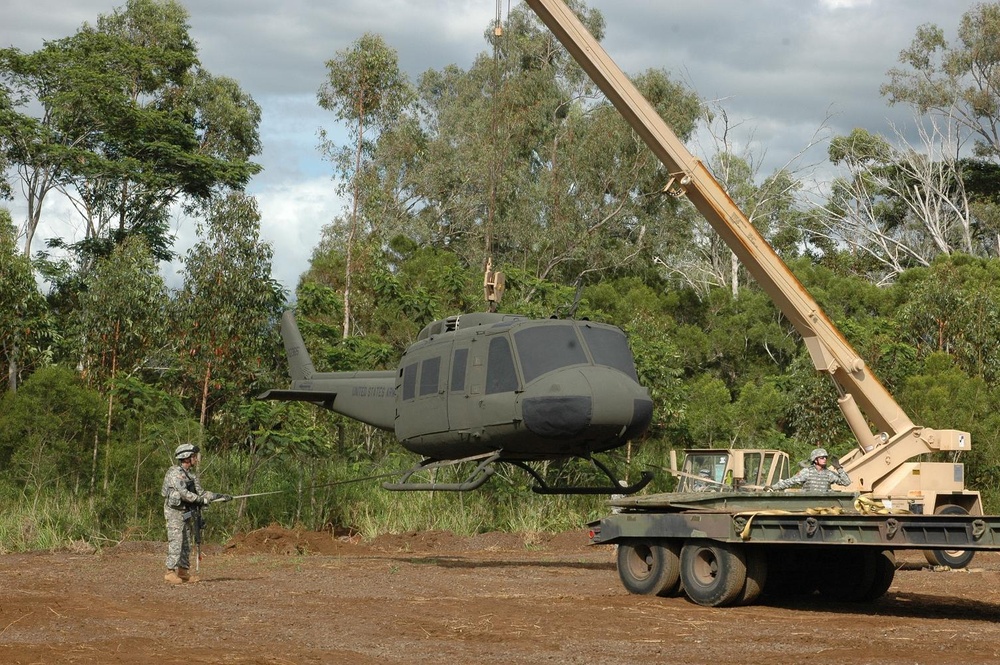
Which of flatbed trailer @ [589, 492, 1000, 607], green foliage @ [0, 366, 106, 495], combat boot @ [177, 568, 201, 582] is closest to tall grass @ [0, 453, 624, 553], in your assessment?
green foliage @ [0, 366, 106, 495]

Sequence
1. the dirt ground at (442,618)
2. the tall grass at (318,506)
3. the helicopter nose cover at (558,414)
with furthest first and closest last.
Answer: the tall grass at (318,506), the helicopter nose cover at (558,414), the dirt ground at (442,618)

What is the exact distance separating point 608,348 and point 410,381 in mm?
2554

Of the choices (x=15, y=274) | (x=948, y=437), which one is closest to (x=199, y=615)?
(x=948, y=437)

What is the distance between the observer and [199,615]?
33.1ft

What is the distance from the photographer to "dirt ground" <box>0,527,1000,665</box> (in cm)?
814

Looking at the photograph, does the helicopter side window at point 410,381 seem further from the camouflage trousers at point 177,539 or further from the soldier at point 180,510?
the camouflage trousers at point 177,539

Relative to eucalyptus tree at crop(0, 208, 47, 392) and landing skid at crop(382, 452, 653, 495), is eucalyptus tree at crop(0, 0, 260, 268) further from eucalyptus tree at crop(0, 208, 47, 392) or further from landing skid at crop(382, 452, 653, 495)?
landing skid at crop(382, 452, 653, 495)

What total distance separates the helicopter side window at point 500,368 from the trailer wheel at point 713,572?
2673mm

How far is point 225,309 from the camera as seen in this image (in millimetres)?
21219

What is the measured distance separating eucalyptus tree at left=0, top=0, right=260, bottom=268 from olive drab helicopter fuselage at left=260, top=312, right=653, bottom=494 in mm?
25225

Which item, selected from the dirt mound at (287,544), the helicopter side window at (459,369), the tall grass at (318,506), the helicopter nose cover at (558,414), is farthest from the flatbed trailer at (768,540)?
the tall grass at (318,506)

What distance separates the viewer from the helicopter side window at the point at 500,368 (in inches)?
512

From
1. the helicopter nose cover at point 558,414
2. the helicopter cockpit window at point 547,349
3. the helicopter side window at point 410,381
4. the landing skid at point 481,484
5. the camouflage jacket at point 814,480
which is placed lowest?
the landing skid at point 481,484

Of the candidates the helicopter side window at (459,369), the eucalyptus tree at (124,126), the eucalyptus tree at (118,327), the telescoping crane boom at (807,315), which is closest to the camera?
the helicopter side window at (459,369)
